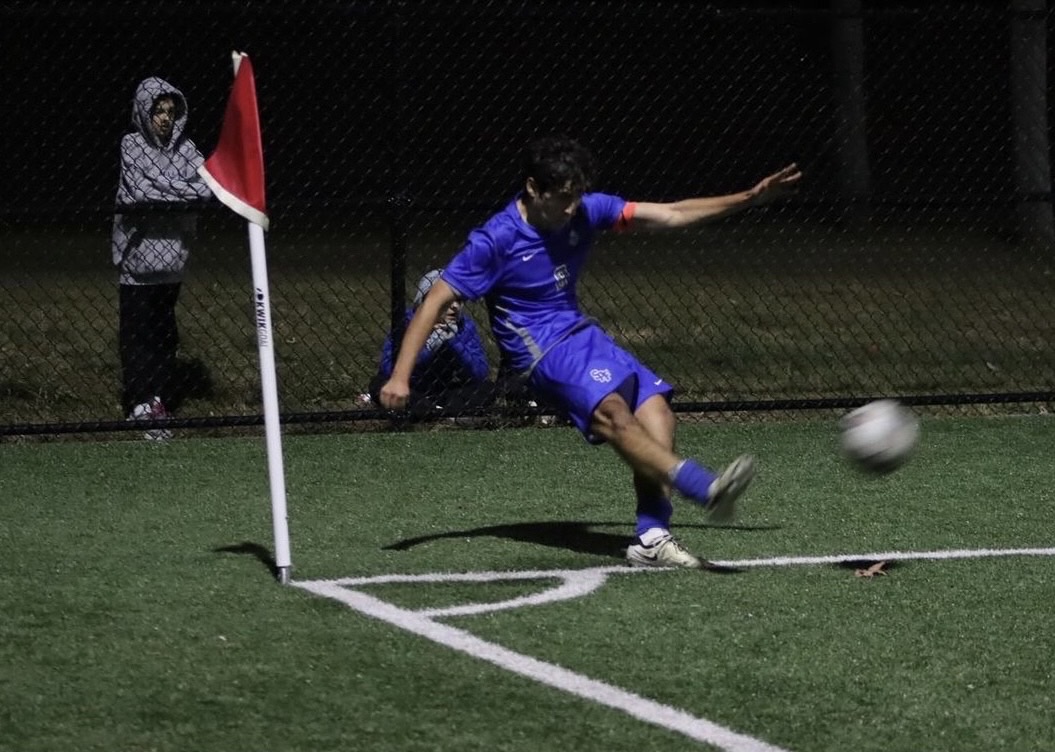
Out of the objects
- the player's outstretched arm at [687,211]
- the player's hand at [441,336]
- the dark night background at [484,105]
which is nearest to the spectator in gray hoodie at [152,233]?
the player's hand at [441,336]

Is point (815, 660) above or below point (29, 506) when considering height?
above

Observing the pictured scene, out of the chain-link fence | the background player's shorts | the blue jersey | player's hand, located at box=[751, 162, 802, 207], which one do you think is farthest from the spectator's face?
player's hand, located at box=[751, 162, 802, 207]

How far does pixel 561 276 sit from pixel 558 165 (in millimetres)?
495

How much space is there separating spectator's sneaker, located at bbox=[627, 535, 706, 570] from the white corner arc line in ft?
3.58

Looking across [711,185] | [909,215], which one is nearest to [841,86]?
[909,215]

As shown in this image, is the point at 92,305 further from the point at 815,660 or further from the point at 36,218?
the point at 815,660

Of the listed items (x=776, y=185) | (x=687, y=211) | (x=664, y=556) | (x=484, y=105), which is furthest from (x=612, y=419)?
(x=484, y=105)

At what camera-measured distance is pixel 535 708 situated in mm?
5039

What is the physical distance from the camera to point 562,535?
7602 mm

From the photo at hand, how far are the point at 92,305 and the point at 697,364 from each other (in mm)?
4203

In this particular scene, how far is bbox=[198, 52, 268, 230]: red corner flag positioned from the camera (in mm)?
6391

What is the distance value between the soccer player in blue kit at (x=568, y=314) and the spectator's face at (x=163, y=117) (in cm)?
379

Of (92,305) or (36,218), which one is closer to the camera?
(36,218)

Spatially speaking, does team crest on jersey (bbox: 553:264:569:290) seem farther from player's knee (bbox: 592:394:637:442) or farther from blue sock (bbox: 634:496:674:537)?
blue sock (bbox: 634:496:674:537)
